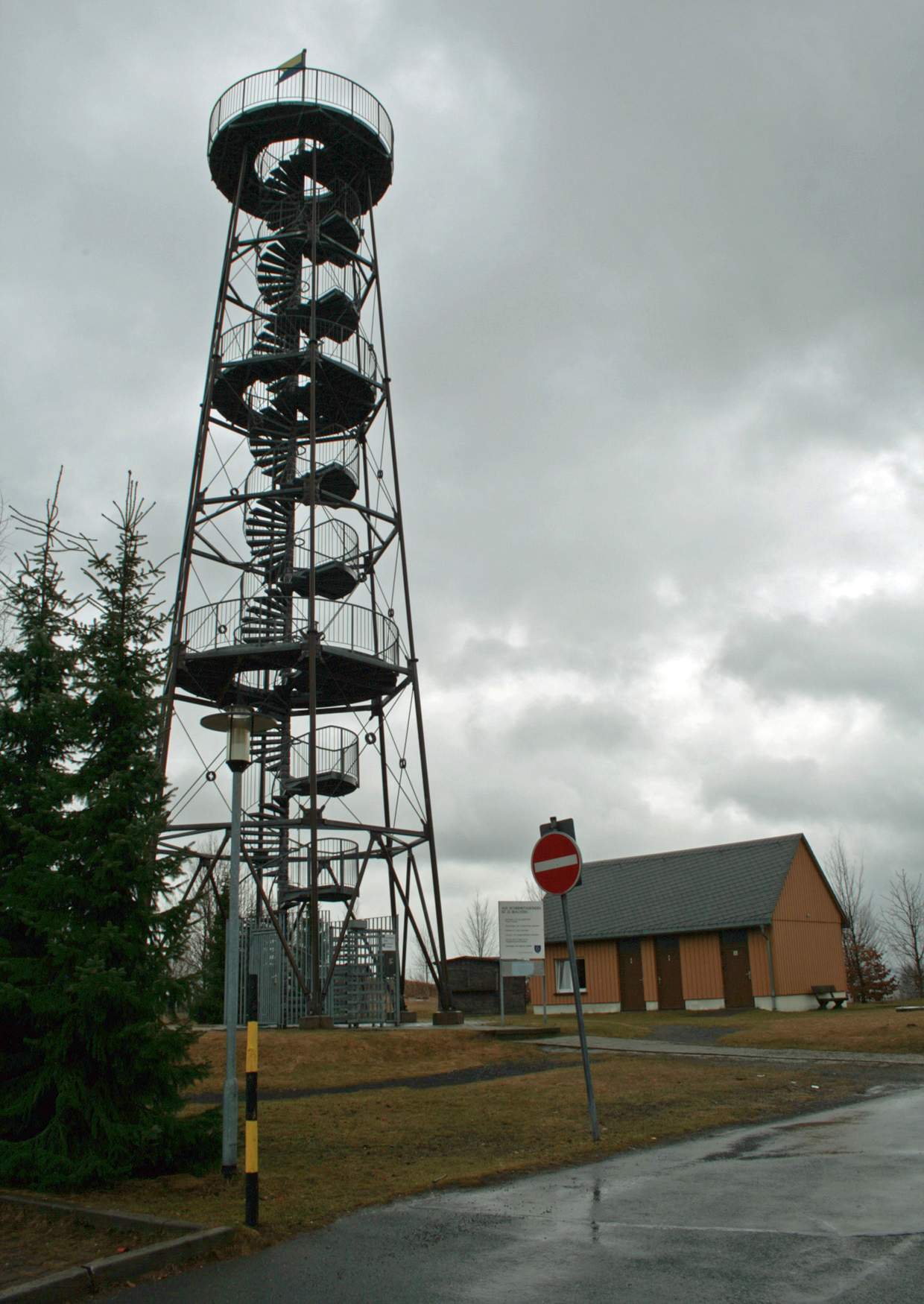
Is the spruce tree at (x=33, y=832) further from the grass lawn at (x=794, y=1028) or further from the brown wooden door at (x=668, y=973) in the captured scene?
the brown wooden door at (x=668, y=973)

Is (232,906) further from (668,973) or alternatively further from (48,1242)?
(668,973)

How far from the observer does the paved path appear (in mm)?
16750

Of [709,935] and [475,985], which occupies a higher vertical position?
[709,935]

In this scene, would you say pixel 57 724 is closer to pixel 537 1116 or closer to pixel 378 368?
pixel 537 1116

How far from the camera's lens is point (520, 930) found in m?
24.3

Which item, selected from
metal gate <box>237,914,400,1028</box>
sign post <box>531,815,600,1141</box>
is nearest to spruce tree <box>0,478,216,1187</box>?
sign post <box>531,815,600,1141</box>

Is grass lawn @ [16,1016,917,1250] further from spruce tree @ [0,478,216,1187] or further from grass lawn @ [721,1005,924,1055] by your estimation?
grass lawn @ [721,1005,924,1055]

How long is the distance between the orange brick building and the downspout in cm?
2

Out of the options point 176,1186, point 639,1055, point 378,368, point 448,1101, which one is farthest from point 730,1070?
point 378,368

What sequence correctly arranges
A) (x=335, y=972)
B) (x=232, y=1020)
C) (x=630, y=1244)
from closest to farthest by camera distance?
(x=630, y=1244) < (x=232, y=1020) < (x=335, y=972)

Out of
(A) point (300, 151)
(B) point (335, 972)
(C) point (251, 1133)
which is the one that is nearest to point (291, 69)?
(A) point (300, 151)

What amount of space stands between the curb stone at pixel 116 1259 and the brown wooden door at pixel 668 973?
3128 centimetres

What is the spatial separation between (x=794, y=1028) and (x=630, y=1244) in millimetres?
17972

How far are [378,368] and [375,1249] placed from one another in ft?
69.2
